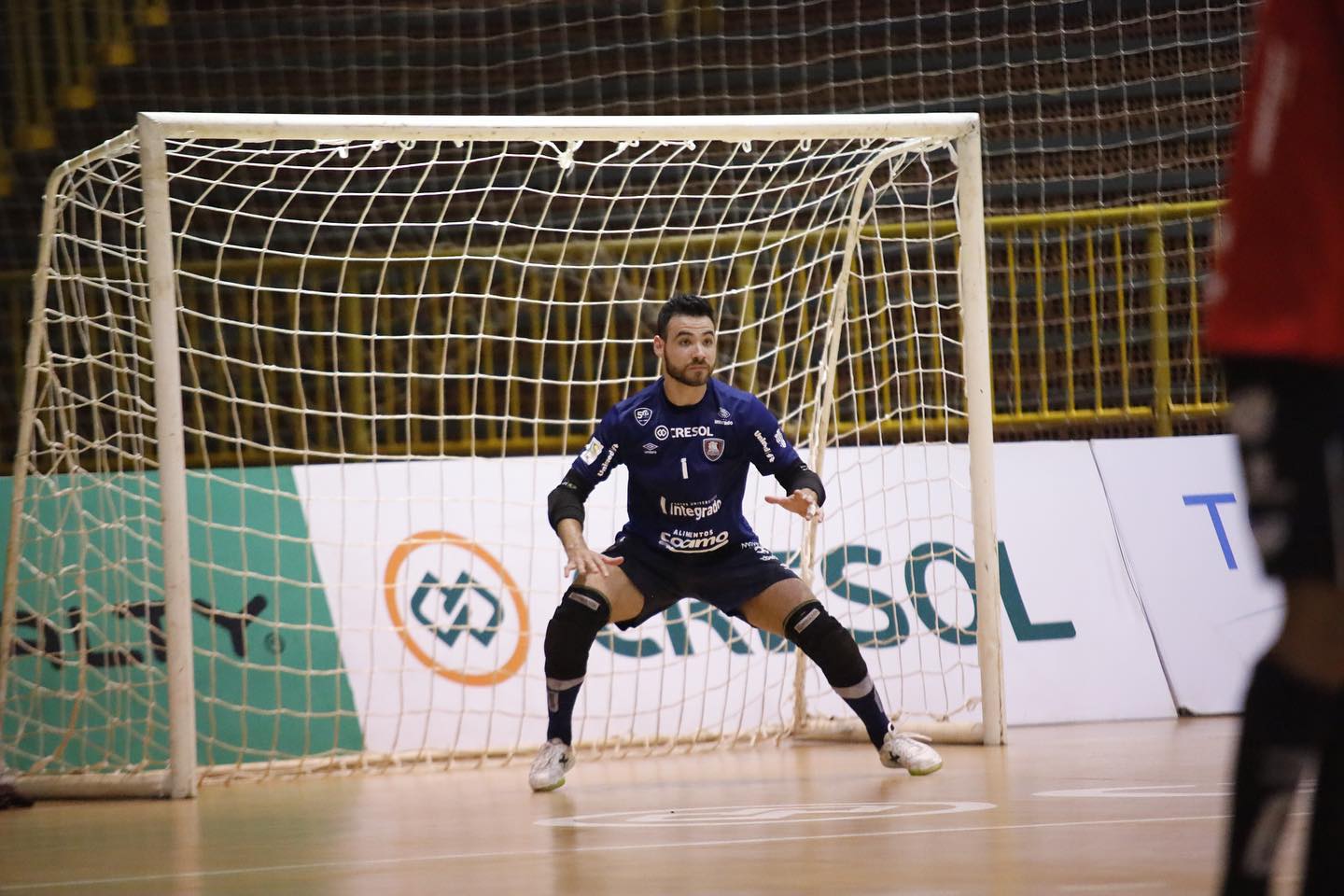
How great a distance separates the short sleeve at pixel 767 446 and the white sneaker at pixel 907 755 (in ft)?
3.11

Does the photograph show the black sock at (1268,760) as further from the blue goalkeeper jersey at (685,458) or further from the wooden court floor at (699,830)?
the blue goalkeeper jersey at (685,458)

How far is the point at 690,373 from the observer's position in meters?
5.39

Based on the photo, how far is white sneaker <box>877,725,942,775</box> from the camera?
16.8 ft

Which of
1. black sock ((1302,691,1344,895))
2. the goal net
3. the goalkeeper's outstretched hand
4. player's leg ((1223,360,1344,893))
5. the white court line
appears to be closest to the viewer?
player's leg ((1223,360,1344,893))

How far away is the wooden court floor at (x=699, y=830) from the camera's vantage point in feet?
10.3

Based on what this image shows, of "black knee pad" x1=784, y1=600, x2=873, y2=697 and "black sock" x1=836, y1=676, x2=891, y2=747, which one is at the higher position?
"black knee pad" x1=784, y1=600, x2=873, y2=697

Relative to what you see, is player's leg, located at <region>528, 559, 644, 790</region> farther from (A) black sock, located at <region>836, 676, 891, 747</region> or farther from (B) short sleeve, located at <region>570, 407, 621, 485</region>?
(A) black sock, located at <region>836, 676, 891, 747</region>

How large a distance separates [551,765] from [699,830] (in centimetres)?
130

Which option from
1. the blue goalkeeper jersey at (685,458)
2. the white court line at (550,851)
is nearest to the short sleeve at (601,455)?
the blue goalkeeper jersey at (685,458)

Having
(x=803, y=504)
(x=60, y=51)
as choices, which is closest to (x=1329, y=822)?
(x=803, y=504)

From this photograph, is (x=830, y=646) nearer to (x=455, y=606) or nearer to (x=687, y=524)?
(x=687, y=524)

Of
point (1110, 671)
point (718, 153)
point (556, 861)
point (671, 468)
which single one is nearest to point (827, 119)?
point (671, 468)

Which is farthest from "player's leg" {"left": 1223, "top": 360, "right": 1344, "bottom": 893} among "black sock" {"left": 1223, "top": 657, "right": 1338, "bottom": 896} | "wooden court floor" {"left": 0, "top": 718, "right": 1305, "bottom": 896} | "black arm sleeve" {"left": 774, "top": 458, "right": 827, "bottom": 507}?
"black arm sleeve" {"left": 774, "top": 458, "right": 827, "bottom": 507}

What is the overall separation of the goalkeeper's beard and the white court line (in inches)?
78.2
